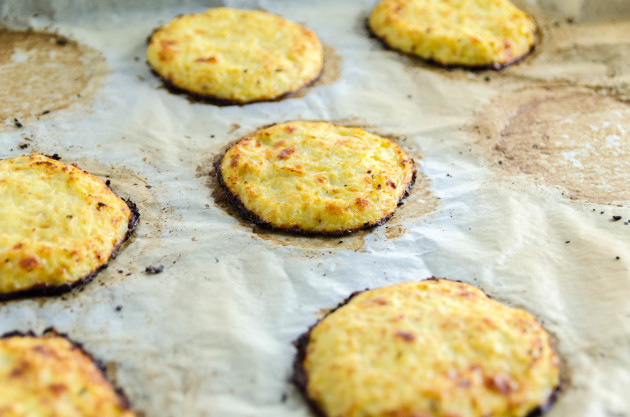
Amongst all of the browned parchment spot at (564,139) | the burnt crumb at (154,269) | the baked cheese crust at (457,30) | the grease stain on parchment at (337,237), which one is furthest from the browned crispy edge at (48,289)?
the baked cheese crust at (457,30)

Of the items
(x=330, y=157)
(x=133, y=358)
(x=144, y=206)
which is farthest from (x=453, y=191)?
(x=133, y=358)

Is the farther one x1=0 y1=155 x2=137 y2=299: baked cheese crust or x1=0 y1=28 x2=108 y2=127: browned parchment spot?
x1=0 y1=28 x2=108 y2=127: browned parchment spot

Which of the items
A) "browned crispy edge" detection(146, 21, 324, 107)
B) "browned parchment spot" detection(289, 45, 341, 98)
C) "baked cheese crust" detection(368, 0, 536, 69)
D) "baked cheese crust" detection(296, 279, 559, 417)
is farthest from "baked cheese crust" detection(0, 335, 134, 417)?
"baked cheese crust" detection(368, 0, 536, 69)

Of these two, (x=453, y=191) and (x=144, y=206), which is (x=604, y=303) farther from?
(x=144, y=206)

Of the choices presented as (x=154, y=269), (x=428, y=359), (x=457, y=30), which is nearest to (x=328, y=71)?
(x=457, y=30)

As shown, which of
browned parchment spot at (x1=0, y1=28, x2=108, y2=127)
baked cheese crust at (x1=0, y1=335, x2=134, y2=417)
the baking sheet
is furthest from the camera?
browned parchment spot at (x1=0, y1=28, x2=108, y2=127)

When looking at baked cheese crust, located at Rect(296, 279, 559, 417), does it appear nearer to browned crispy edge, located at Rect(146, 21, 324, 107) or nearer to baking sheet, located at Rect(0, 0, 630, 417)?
baking sheet, located at Rect(0, 0, 630, 417)
